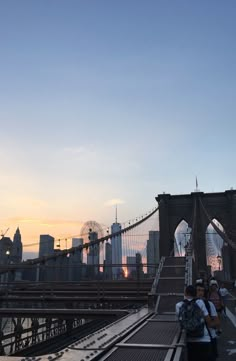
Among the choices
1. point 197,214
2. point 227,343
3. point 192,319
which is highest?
point 197,214

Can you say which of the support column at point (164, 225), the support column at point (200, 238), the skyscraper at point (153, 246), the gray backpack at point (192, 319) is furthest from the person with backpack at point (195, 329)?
the skyscraper at point (153, 246)

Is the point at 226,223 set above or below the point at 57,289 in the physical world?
above

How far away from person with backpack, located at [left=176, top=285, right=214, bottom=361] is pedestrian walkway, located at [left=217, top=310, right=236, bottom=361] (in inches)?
84.0

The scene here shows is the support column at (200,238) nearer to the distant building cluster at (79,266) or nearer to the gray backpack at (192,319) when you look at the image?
the distant building cluster at (79,266)

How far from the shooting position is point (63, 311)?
11.1m

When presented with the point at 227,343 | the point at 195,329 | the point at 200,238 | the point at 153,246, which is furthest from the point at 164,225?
the point at 195,329

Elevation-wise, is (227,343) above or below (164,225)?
below

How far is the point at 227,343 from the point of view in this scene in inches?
316

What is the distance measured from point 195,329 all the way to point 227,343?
3987 mm

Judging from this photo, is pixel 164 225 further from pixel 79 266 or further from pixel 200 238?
pixel 79 266

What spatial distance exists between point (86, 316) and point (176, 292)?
2791 millimetres

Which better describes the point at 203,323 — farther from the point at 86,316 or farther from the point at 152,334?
the point at 86,316

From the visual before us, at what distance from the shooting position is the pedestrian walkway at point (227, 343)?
6.75 metres

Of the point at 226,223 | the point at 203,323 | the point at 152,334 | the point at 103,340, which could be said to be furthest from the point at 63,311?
the point at 226,223
